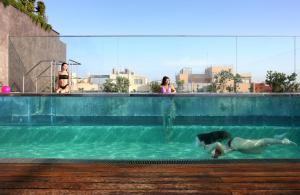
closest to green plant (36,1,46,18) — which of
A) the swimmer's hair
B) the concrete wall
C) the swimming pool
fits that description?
the concrete wall

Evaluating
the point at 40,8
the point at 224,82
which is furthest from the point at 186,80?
the point at 40,8

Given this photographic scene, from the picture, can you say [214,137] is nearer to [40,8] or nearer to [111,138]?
[111,138]

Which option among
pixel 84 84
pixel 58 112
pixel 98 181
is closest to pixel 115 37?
pixel 84 84

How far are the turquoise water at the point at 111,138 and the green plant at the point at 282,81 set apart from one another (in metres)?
4.61

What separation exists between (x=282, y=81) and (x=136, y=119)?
5905 millimetres

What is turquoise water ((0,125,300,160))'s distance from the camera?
560cm

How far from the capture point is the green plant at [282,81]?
11133 millimetres

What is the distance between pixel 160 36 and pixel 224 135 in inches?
262

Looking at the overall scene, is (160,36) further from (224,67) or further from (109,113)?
(109,113)

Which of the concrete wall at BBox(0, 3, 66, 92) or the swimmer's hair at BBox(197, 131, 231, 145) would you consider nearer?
the swimmer's hair at BBox(197, 131, 231, 145)

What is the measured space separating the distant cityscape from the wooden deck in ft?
27.5

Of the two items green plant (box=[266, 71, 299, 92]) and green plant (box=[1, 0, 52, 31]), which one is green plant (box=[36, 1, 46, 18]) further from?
green plant (box=[266, 71, 299, 92])

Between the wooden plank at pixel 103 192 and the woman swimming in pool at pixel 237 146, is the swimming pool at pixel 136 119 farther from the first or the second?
the wooden plank at pixel 103 192

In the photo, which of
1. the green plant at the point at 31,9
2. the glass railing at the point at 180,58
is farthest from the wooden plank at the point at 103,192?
the green plant at the point at 31,9
